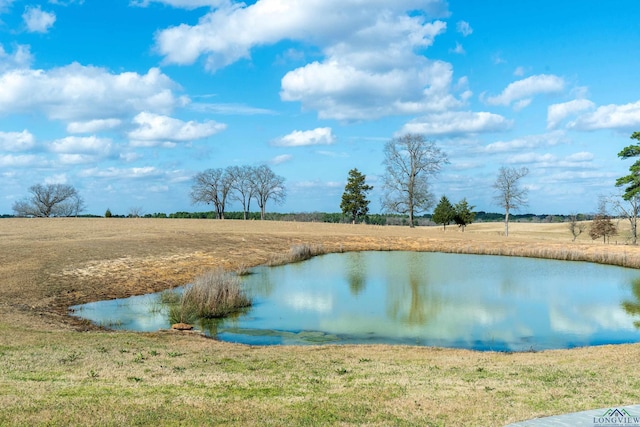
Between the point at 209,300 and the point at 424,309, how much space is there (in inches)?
350

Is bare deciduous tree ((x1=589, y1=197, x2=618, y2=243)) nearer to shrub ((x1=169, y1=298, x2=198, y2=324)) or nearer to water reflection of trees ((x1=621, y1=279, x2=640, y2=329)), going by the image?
water reflection of trees ((x1=621, y1=279, x2=640, y2=329))

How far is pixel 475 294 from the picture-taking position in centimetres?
2562

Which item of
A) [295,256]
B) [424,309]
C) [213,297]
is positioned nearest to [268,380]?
[213,297]

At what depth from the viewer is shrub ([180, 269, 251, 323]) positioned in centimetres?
2031

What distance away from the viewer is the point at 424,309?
72.6 feet

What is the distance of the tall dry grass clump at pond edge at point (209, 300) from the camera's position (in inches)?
785

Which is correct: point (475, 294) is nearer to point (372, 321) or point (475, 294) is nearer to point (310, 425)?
point (372, 321)

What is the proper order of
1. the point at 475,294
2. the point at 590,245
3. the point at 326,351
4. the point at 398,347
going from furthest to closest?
the point at 590,245 < the point at 475,294 < the point at 398,347 < the point at 326,351

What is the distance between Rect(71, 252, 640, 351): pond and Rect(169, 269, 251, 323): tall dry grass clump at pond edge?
614 millimetres

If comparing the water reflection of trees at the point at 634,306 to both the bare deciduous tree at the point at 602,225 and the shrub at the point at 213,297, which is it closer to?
the shrub at the point at 213,297

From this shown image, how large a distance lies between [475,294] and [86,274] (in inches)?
756

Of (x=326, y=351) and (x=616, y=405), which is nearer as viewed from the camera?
(x=616, y=405)

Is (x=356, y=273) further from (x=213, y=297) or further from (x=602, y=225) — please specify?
(x=602, y=225)

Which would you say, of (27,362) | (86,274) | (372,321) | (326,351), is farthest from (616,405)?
(86,274)
